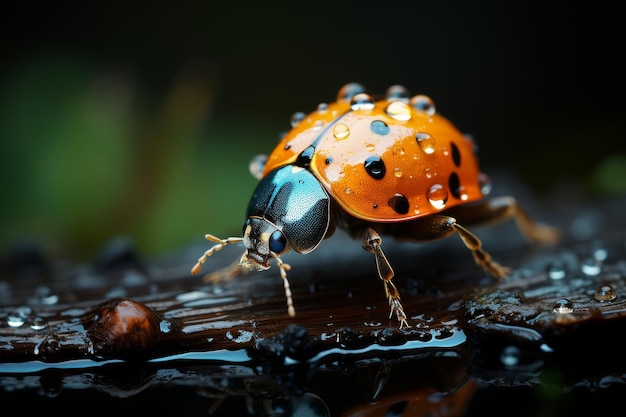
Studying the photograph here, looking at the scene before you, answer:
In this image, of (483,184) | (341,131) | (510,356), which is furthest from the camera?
(483,184)

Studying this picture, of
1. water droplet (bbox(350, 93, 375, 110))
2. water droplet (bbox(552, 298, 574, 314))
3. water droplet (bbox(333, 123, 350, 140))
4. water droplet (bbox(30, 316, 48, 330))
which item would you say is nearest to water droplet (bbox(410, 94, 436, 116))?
water droplet (bbox(350, 93, 375, 110))

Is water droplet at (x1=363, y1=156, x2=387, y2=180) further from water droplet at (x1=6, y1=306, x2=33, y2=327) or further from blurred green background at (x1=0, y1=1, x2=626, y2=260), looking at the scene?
blurred green background at (x1=0, y1=1, x2=626, y2=260)

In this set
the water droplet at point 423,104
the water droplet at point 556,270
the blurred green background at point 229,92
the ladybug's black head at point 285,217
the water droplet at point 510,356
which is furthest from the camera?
the blurred green background at point 229,92

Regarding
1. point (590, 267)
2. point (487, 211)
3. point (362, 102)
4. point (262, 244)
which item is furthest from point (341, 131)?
point (590, 267)

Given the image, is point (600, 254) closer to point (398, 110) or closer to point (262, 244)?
point (398, 110)

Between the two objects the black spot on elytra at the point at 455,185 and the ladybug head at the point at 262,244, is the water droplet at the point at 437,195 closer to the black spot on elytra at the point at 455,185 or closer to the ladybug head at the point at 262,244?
the black spot on elytra at the point at 455,185

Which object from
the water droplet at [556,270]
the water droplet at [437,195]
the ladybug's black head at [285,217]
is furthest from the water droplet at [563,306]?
the ladybug's black head at [285,217]
